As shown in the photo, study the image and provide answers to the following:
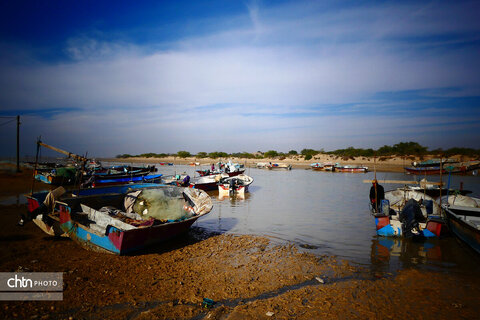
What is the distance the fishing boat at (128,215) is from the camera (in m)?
7.05

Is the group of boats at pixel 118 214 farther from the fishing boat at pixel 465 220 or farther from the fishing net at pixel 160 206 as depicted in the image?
the fishing boat at pixel 465 220

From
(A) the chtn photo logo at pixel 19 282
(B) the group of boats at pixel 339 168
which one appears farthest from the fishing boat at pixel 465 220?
(B) the group of boats at pixel 339 168

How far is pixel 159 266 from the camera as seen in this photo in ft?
21.6

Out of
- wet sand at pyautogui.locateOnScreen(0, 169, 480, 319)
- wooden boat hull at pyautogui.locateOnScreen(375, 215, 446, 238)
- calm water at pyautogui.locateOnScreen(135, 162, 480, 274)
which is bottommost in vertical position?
calm water at pyautogui.locateOnScreen(135, 162, 480, 274)

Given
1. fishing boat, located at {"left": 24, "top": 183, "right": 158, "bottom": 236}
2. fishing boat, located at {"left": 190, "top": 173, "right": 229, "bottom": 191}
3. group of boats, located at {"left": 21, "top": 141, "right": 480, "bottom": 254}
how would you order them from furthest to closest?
fishing boat, located at {"left": 190, "top": 173, "right": 229, "bottom": 191} → fishing boat, located at {"left": 24, "top": 183, "right": 158, "bottom": 236} → group of boats, located at {"left": 21, "top": 141, "right": 480, "bottom": 254}

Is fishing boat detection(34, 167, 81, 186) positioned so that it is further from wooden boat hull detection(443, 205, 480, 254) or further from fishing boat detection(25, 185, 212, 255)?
wooden boat hull detection(443, 205, 480, 254)

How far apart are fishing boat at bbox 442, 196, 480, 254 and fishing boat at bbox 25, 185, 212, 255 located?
8.64 metres

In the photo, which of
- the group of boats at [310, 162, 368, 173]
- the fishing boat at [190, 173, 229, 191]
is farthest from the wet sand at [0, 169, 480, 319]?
the group of boats at [310, 162, 368, 173]

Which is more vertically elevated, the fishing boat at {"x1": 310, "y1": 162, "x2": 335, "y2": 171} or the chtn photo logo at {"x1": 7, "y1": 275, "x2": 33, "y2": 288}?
the fishing boat at {"x1": 310, "y1": 162, "x2": 335, "y2": 171}

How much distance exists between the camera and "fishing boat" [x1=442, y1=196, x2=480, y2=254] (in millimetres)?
8008

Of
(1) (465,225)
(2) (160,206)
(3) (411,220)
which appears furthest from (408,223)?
(2) (160,206)

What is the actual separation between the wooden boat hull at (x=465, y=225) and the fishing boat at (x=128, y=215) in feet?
28.3

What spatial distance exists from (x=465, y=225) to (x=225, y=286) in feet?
27.2

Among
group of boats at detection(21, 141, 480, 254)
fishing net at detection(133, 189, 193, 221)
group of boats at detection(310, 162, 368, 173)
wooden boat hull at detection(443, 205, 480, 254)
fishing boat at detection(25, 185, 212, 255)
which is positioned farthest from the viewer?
group of boats at detection(310, 162, 368, 173)
